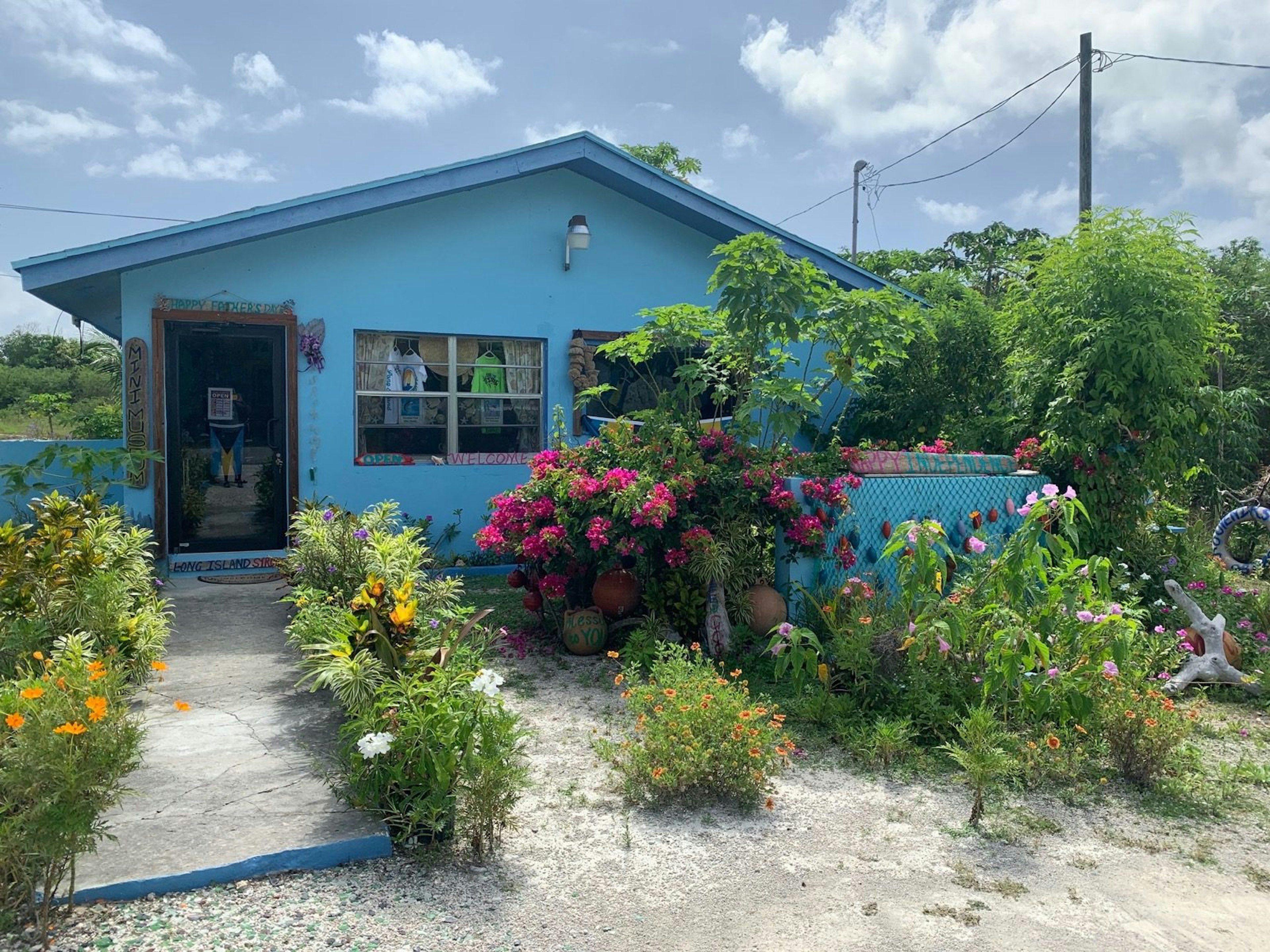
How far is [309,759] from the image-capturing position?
408cm

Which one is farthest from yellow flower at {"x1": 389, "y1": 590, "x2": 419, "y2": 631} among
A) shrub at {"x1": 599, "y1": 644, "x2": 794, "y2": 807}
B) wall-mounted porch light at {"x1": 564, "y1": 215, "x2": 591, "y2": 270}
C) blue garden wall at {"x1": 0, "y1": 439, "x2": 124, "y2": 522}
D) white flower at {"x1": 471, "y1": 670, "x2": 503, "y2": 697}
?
wall-mounted porch light at {"x1": 564, "y1": 215, "x2": 591, "y2": 270}

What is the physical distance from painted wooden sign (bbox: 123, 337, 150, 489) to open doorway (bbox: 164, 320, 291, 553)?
159 mm

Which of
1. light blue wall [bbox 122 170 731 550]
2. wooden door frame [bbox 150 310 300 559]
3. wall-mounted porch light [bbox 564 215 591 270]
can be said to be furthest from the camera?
wall-mounted porch light [bbox 564 215 591 270]

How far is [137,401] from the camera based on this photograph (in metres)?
7.88

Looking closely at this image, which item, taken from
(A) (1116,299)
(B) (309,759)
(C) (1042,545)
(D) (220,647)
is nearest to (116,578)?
(D) (220,647)

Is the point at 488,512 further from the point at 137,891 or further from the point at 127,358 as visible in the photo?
the point at 137,891

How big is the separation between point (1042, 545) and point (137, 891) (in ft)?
20.2

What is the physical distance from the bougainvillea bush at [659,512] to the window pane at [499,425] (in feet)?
9.35

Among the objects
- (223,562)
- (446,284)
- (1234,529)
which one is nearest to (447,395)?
(446,284)

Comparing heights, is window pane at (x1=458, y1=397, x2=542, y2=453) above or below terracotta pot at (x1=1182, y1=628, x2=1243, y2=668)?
above

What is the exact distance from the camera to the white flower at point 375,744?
10.8ft

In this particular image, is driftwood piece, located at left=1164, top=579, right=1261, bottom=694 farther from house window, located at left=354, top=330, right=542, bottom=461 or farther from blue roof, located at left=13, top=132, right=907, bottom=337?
house window, located at left=354, top=330, right=542, bottom=461

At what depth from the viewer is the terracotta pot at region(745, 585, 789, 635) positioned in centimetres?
615

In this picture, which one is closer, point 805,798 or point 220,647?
point 805,798
